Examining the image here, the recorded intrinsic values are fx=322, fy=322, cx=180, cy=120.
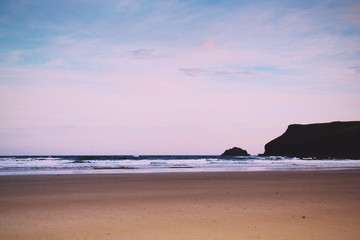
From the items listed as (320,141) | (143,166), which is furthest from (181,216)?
(320,141)

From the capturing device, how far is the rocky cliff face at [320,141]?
86688mm

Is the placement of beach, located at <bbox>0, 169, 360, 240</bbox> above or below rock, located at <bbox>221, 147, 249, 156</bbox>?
below

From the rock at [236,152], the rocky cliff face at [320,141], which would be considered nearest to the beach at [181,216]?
the rocky cliff face at [320,141]

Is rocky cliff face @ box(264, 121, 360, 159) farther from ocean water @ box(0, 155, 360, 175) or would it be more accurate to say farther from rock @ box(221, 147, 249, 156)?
ocean water @ box(0, 155, 360, 175)

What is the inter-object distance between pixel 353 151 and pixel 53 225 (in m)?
91.5

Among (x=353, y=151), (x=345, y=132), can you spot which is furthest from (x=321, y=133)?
(x=353, y=151)

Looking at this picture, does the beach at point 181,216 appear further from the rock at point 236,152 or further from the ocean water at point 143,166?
the rock at point 236,152

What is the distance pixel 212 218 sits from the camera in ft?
23.6

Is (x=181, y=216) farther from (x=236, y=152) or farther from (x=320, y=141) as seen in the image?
(x=236, y=152)

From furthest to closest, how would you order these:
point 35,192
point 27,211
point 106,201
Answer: point 35,192, point 106,201, point 27,211

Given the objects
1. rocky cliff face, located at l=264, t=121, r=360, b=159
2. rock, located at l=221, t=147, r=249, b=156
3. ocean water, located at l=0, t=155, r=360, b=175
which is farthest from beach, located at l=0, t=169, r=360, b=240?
rock, located at l=221, t=147, r=249, b=156

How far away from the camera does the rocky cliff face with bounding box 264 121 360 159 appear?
284ft

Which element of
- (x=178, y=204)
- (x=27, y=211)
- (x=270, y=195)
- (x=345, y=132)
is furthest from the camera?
(x=345, y=132)

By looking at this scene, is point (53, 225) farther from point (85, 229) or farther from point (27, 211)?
point (27, 211)
